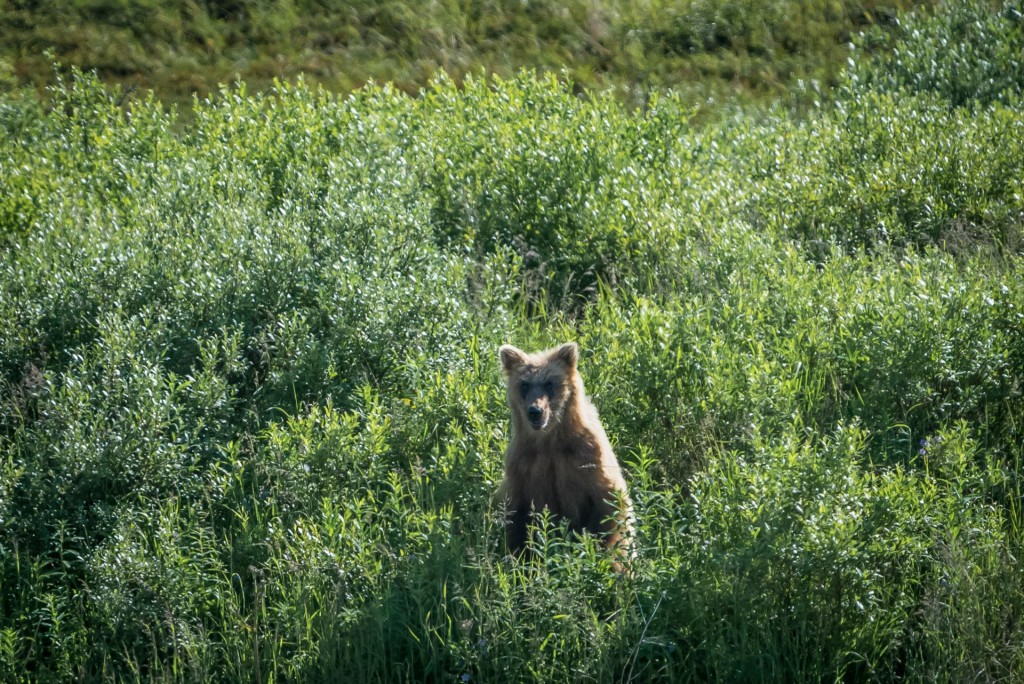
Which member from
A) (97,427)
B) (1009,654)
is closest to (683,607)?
(1009,654)

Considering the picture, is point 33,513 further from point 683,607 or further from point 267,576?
point 683,607

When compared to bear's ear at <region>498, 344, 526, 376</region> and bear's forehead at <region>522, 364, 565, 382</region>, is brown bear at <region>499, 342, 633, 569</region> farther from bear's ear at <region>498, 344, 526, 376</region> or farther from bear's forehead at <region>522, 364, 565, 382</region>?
bear's ear at <region>498, 344, 526, 376</region>

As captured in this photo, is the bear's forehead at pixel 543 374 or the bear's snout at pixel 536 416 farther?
the bear's forehead at pixel 543 374

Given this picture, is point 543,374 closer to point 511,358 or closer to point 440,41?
point 511,358

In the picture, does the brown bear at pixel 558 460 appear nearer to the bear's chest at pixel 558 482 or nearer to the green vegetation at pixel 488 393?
the bear's chest at pixel 558 482

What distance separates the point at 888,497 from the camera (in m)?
5.27

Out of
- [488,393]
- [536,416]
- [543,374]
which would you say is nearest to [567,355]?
[543,374]

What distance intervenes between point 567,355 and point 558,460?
630 mm

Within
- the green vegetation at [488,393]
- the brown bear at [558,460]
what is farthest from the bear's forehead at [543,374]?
the green vegetation at [488,393]

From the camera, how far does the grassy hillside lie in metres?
15.3

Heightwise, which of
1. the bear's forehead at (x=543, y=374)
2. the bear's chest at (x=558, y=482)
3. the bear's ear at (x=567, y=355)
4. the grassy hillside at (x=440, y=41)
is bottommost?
the bear's chest at (x=558, y=482)

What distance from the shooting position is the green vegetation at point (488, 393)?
5.23 metres

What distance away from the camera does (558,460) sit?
6.19m

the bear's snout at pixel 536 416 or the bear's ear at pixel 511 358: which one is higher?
the bear's ear at pixel 511 358
